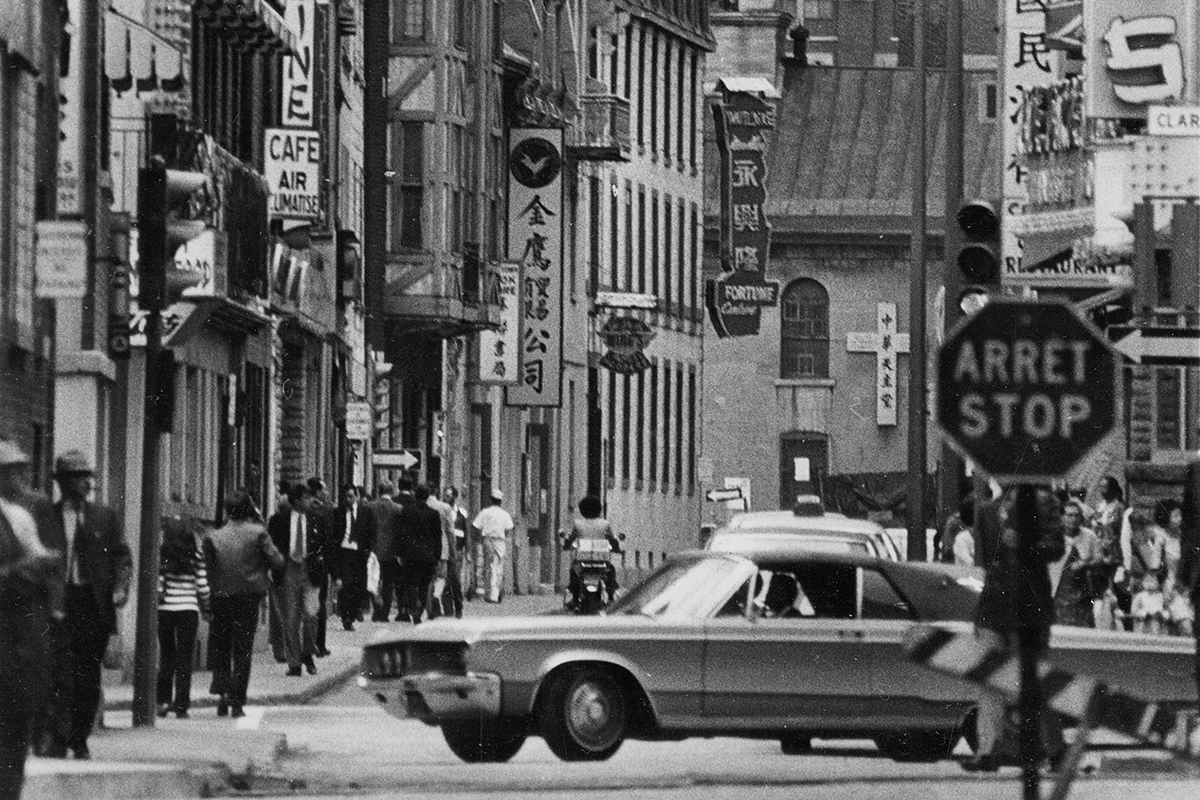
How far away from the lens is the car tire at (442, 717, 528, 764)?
21328 mm

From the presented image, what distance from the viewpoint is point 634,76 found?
81.6 m

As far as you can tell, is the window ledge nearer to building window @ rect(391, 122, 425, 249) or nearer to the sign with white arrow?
building window @ rect(391, 122, 425, 249)

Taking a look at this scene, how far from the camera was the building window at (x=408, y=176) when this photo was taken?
5475 centimetres

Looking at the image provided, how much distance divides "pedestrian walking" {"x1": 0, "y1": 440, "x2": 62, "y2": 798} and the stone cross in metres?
79.2

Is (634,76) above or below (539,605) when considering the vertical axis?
above

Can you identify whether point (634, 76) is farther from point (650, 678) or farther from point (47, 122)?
point (650, 678)

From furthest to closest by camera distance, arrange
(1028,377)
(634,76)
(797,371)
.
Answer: (797,371)
(634,76)
(1028,377)

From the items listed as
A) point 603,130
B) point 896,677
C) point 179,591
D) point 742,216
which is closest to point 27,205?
point 179,591

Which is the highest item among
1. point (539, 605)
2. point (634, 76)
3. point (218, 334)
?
point (634, 76)

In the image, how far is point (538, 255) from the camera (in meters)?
61.8

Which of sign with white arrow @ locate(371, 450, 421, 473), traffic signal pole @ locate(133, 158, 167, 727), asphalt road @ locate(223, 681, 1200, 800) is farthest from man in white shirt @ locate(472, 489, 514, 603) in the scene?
traffic signal pole @ locate(133, 158, 167, 727)

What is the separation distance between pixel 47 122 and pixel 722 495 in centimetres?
4163

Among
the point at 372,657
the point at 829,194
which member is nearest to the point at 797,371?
the point at 829,194

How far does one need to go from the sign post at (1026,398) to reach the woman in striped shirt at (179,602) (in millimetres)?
11936
